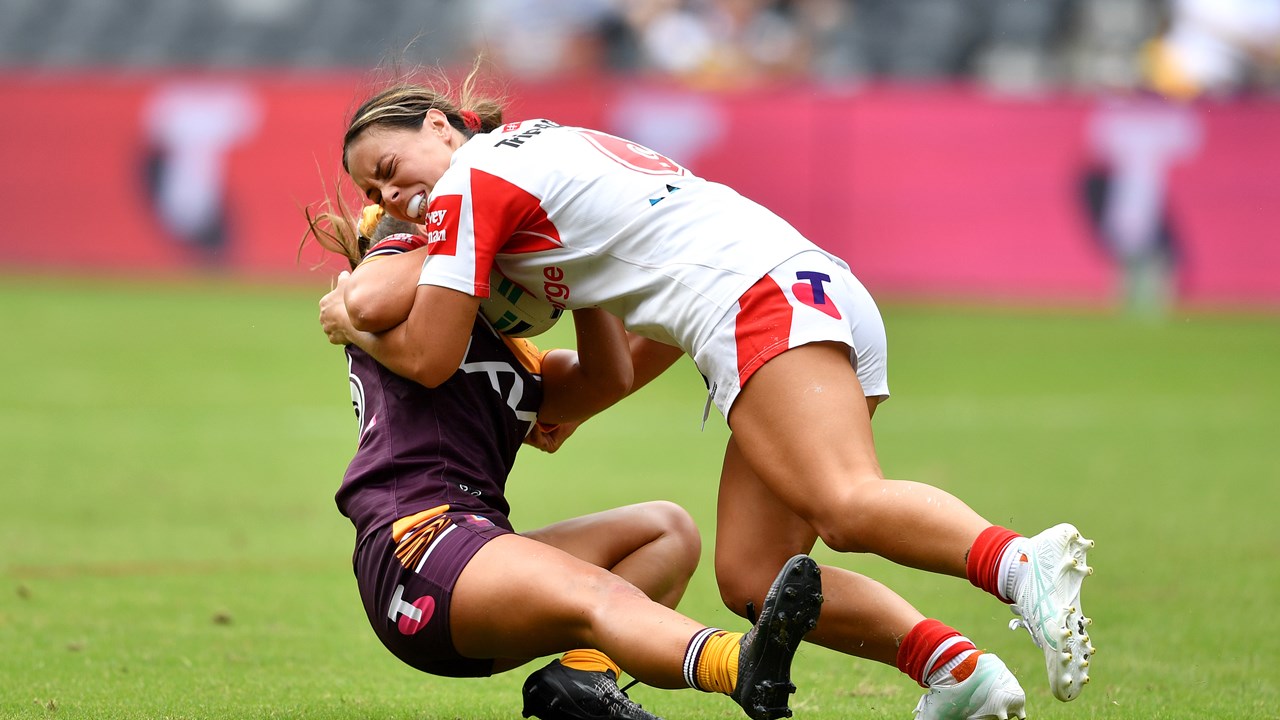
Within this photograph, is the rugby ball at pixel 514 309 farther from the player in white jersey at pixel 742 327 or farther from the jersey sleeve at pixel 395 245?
the jersey sleeve at pixel 395 245

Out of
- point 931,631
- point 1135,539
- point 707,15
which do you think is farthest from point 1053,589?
point 707,15

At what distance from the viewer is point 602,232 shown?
145 inches

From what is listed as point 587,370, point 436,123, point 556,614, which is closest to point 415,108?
point 436,123

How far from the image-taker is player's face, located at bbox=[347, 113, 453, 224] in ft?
13.0

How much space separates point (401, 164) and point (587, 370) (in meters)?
0.74

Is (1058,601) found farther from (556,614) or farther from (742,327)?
(556,614)

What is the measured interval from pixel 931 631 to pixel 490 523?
110 centimetres

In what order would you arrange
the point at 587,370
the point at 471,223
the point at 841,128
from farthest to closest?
the point at 841,128 < the point at 587,370 < the point at 471,223

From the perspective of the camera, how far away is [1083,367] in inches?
499

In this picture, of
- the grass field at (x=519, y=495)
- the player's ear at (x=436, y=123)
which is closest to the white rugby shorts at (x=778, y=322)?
the player's ear at (x=436, y=123)

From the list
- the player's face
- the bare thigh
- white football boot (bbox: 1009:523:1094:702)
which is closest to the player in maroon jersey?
the bare thigh

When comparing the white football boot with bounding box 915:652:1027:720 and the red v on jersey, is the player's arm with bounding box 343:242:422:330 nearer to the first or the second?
the red v on jersey

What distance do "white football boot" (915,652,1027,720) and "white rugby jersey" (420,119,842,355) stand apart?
101 centimetres

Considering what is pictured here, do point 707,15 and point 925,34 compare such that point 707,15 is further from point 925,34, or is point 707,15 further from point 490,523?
point 490,523
